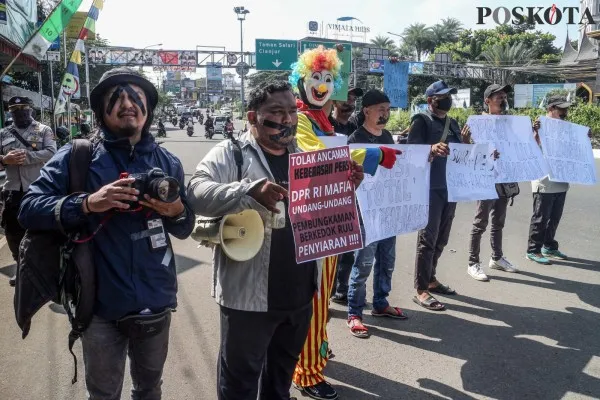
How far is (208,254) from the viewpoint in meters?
6.78

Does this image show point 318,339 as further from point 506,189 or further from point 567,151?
point 567,151

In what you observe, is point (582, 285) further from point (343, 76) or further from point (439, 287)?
point (343, 76)

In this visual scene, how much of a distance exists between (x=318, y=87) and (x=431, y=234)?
1.95m

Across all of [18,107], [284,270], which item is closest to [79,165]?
[284,270]

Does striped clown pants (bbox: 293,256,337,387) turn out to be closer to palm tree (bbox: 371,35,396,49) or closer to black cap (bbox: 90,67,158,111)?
black cap (bbox: 90,67,158,111)

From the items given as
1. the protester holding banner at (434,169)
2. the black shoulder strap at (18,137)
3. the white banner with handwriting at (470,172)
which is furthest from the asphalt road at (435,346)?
the black shoulder strap at (18,137)

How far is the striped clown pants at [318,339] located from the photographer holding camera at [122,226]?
1.09 metres

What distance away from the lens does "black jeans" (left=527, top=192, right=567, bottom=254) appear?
620 centimetres

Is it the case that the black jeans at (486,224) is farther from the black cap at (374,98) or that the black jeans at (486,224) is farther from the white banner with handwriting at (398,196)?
the black cap at (374,98)

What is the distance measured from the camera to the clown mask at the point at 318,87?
3.38 m

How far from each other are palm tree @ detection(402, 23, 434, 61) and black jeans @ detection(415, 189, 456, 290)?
5685 centimetres

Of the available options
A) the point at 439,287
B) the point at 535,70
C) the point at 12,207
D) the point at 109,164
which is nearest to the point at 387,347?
the point at 439,287

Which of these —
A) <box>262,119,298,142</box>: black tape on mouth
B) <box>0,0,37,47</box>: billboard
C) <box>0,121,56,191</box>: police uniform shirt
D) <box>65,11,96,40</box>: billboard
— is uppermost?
<box>65,11,96,40</box>: billboard

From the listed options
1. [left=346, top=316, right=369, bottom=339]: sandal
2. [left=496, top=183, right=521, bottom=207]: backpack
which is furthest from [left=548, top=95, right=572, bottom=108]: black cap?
[left=346, top=316, right=369, bottom=339]: sandal
